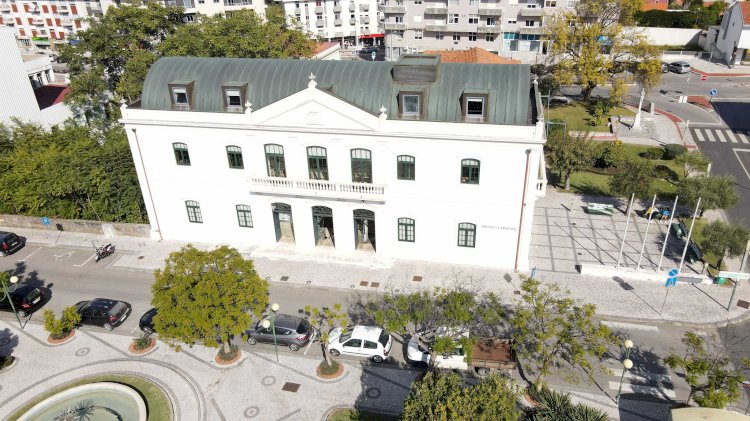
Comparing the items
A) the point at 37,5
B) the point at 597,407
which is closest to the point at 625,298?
the point at 597,407

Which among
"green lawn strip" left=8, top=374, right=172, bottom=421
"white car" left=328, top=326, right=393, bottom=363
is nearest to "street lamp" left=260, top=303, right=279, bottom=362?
"white car" left=328, top=326, right=393, bottom=363

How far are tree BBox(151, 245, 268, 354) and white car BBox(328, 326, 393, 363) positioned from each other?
4.99 metres

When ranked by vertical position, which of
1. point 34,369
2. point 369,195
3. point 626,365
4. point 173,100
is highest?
point 173,100

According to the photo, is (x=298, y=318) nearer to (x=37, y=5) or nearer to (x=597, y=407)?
(x=597, y=407)

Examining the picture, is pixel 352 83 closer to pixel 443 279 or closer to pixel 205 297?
pixel 443 279

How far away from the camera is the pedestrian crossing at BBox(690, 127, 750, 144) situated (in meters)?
61.1

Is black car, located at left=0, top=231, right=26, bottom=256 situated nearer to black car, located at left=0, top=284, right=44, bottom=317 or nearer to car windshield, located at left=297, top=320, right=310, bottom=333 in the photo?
black car, located at left=0, top=284, right=44, bottom=317

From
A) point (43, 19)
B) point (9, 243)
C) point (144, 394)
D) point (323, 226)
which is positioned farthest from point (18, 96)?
point (43, 19)

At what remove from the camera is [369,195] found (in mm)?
37531

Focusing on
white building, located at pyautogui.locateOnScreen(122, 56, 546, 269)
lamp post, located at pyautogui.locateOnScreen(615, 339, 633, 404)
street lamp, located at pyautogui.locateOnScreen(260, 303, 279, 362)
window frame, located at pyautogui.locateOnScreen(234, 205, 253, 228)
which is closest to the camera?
lamp post, located at pyautogui.locateOnScreen(615, 339, 633, 404)

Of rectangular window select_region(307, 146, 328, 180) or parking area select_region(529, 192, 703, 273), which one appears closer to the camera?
rectangular window select_region(307, 146, 328, 180)

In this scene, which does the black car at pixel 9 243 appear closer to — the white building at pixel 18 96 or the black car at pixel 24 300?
the black car at pixel 24 300

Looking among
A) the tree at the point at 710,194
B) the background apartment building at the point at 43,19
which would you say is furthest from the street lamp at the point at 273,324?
the background apartment building at the point at 43,19

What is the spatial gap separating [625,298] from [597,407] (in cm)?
1034
